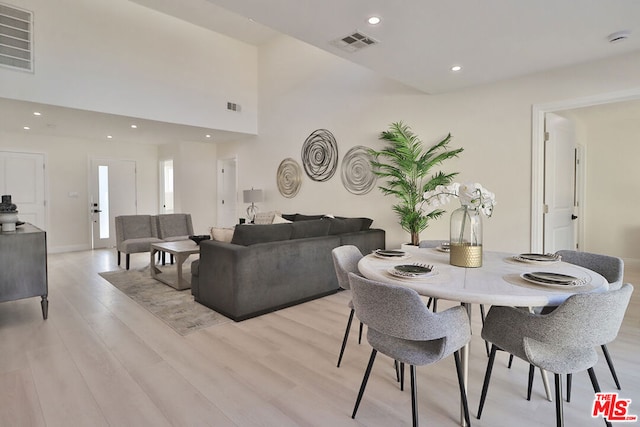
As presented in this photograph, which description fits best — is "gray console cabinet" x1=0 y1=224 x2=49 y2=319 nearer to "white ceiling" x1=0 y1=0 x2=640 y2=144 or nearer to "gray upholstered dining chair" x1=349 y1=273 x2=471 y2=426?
"white ceiling" x1=0 y1=0 x2=640 y2=144

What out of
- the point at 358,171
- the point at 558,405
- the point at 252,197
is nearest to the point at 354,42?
the point at 358,171

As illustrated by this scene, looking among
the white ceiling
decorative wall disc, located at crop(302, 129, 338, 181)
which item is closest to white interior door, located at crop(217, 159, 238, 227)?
decorative wall disc, located at crop(302, 129, 338, 181)

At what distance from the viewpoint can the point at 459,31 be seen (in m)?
2.73

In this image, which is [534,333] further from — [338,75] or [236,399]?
[338,75]

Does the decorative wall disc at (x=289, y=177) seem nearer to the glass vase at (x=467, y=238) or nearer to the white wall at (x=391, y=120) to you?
the white wall at (x=391, y=120)

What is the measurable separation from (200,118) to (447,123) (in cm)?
428

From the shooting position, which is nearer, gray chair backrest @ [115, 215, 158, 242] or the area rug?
the area rug

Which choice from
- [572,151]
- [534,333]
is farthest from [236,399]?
[572,151]

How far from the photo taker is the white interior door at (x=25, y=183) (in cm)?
646

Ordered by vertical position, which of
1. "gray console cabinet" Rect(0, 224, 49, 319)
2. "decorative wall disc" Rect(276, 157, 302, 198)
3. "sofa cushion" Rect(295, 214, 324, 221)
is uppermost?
"decorative wall disc" Rect(276, 157, 302, 198)

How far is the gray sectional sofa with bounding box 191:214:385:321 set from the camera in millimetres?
3174

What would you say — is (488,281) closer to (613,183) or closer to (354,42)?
(354,42)

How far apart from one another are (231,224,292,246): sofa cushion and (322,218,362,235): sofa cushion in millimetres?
827

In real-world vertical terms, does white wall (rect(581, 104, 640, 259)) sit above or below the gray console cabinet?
above
